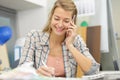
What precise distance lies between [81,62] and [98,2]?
0.59 meters

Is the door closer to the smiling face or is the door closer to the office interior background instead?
the office interior background

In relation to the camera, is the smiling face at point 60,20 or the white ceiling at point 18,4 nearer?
the smiling face at point 60,20

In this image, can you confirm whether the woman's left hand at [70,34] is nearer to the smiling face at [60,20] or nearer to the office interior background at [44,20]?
the smiling face at [60,20]

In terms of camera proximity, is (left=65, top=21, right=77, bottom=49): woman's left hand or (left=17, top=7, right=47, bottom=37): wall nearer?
(left=65, top=21, right=77, bottom=49): woman's left hand

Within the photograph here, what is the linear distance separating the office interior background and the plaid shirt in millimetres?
298

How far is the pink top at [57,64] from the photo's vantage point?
3.71 ft

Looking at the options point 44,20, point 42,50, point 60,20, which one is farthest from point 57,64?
point 44,20

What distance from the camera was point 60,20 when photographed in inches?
44.4

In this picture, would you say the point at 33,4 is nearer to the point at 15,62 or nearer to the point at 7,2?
the point at 7,2

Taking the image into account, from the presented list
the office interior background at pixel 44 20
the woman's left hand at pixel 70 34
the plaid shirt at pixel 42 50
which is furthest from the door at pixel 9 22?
the woman's left hand at pixel 70 34

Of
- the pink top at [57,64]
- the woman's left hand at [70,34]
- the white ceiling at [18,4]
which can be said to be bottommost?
the pink top at [57,64]

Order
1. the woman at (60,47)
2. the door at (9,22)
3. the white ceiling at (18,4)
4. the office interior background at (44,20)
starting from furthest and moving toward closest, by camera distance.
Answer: the door at (9,22) → the white ceiling at (18,4) → the office interior background at (44,20) → the woman at (60,47)

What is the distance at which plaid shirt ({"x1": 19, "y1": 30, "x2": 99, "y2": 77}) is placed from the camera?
1.15m

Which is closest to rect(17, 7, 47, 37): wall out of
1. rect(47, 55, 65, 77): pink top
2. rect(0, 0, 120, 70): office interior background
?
rect(0, 0, 120, 70): office interior background
